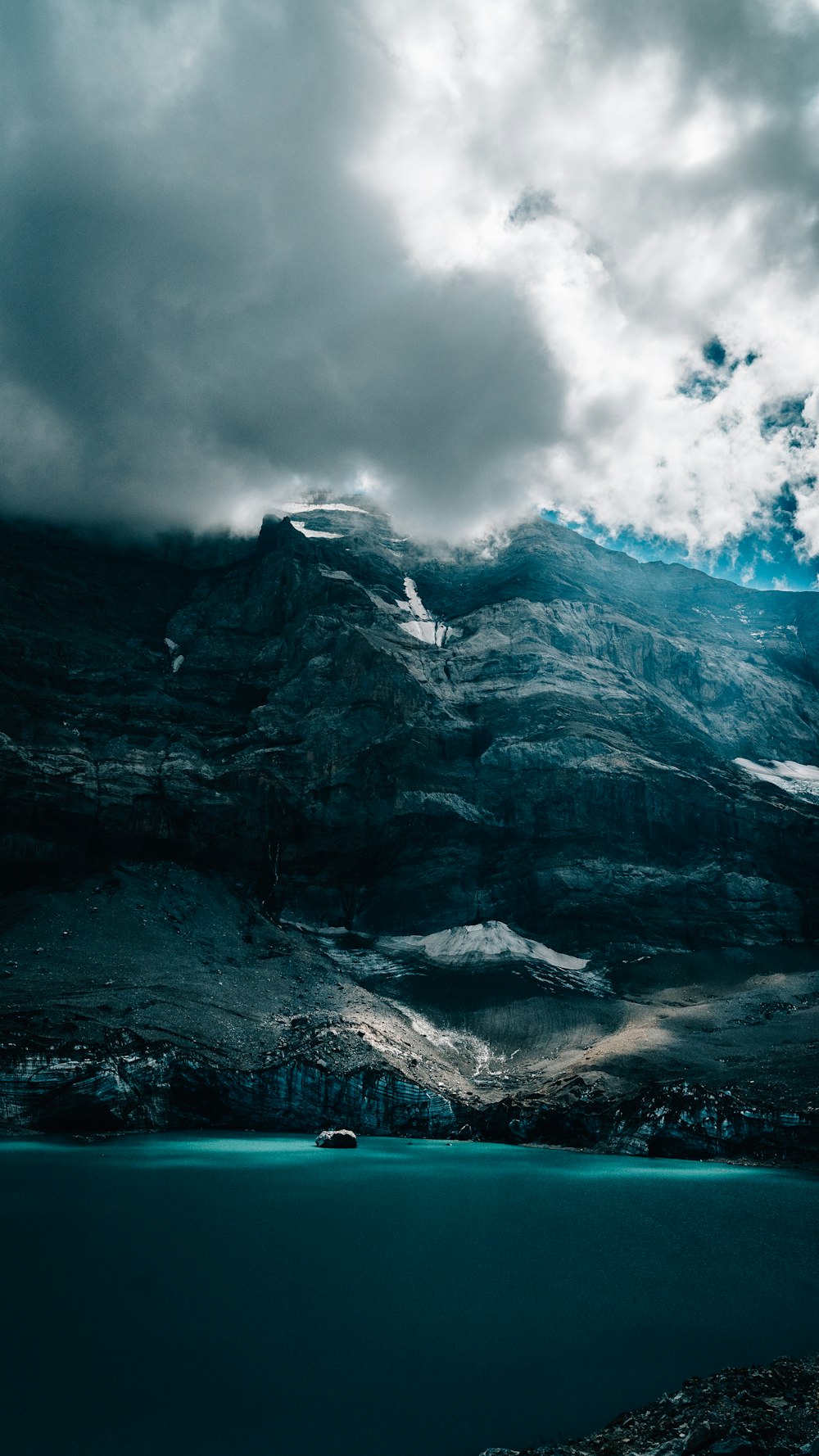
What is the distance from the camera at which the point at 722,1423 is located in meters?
18.9

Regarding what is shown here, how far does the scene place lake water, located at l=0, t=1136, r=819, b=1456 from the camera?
822 inches

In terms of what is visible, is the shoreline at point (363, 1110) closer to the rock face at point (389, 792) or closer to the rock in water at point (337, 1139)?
the rock in water at point (337, 1139)

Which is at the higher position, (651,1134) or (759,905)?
(759,905)

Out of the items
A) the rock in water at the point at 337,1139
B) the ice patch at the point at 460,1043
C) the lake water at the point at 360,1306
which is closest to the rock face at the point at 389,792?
the ice patch at the point at 460,1043

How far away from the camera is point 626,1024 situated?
125 meters

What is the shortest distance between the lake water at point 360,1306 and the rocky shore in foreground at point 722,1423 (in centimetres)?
138

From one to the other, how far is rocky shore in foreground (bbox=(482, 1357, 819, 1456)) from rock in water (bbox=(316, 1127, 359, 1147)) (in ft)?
212

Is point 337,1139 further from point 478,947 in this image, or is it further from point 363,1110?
point 478,947

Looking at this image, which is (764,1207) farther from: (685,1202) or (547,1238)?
(547,1238)

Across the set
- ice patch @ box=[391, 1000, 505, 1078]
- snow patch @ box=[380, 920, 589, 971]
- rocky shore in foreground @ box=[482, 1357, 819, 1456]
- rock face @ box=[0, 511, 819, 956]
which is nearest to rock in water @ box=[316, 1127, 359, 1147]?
ice patch @ box=[391, 1000, 505, 1078]

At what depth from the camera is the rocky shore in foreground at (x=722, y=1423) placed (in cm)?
1794

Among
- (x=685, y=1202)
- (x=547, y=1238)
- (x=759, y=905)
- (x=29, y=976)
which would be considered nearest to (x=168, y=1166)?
(x=547, y=1238)

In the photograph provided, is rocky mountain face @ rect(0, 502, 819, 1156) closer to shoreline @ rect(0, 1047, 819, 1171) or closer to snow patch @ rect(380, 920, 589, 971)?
shoreline @ rect(0, 1047, 819, 1171)

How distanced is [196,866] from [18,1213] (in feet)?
338
